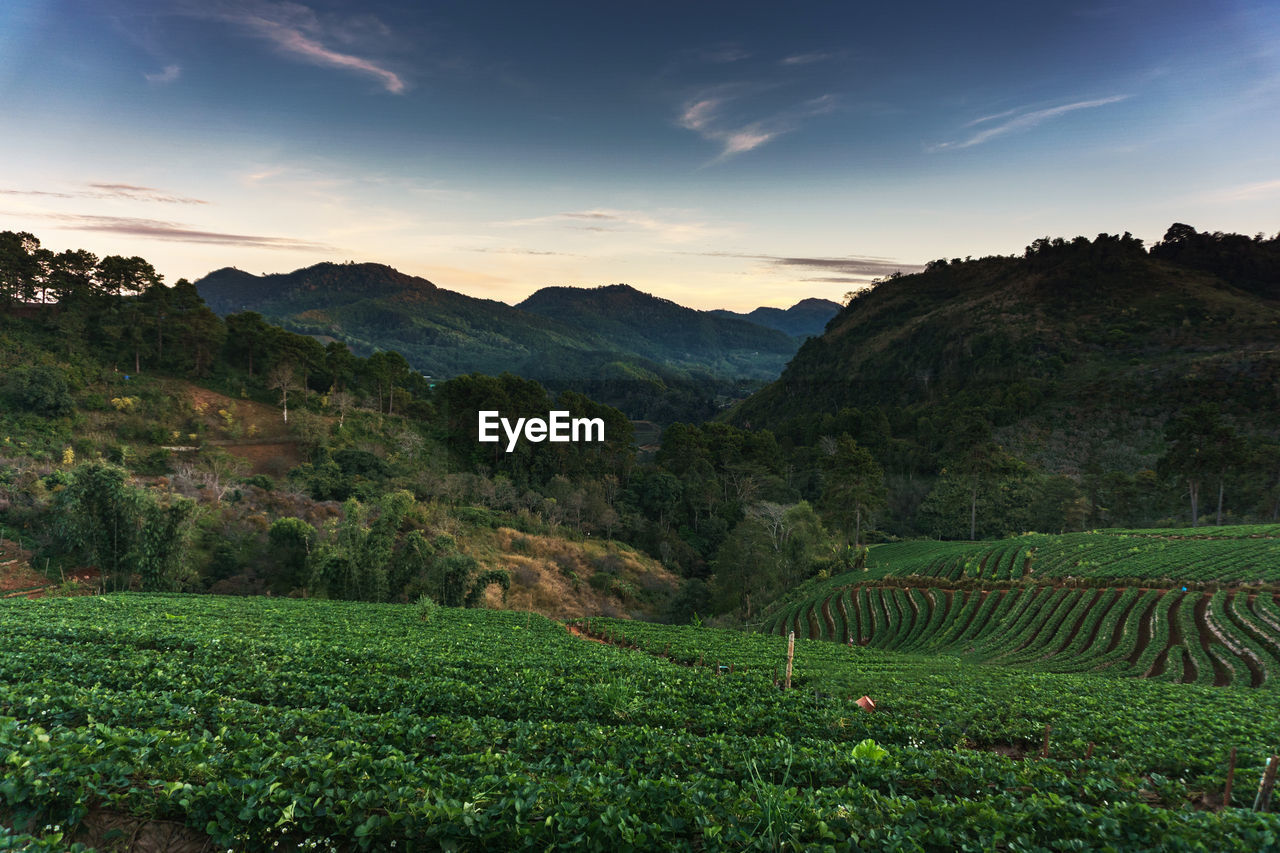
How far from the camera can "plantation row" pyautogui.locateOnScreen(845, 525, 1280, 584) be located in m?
30.8

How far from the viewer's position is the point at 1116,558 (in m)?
35.2

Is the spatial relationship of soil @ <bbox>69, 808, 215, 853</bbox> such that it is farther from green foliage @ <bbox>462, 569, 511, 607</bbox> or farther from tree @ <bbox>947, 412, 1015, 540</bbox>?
tree @ <bbox>947, 412, 1015, 540</bbox>

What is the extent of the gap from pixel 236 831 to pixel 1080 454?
95775 millimetres

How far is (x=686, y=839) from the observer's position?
4.87 metres

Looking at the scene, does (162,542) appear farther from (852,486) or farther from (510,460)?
(852,486)

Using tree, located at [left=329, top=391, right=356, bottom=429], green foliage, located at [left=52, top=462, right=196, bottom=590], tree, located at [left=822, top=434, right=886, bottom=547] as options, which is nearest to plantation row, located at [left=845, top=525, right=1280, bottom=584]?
tree, located at [left=822, top=434, right=886, bottom=547]

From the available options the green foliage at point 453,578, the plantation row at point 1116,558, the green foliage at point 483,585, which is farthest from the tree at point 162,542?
the plantation row at point 1116,558

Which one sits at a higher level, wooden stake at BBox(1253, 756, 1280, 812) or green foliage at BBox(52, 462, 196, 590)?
wooden stake at BBox(1253, 756, 1280, 812)

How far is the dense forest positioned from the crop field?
1852cm

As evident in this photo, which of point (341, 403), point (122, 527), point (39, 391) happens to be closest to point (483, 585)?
point (122, 527)

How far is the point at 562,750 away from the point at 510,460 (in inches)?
2677

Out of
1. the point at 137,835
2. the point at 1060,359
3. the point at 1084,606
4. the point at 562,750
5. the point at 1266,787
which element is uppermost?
the point at 1060,359

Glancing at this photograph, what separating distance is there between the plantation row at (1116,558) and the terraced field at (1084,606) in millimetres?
97

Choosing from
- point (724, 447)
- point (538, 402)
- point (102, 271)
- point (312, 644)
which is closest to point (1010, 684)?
point (312, 644)
